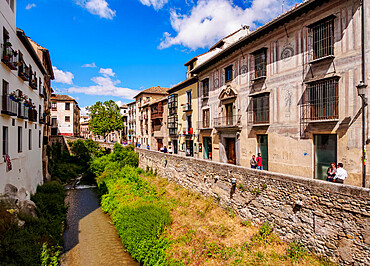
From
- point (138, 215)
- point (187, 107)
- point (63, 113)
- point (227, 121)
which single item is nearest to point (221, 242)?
point (138, 215)

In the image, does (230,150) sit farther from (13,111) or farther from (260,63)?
(13,111)

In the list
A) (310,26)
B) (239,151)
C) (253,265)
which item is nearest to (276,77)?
(310,26)

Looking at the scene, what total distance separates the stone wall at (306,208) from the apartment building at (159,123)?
19.0 metres

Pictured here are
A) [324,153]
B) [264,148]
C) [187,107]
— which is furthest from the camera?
[187,107]

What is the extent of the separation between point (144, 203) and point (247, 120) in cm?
974

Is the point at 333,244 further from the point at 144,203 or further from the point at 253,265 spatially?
the point at 144,203

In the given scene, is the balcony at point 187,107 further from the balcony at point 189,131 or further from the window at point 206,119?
the window at point 206,119

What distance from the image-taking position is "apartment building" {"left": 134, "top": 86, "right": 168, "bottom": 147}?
36562mm

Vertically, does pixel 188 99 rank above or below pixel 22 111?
above

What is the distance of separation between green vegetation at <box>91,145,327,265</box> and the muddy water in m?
0.65

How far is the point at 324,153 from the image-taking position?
11.2m

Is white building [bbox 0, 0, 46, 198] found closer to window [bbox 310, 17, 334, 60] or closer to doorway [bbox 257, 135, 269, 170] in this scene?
doorway [bbox 257, 135, 269, 170]

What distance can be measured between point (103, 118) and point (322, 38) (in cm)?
4263

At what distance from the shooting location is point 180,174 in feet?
57.0
